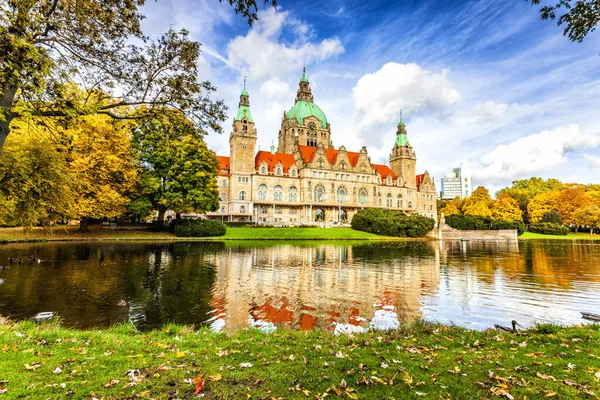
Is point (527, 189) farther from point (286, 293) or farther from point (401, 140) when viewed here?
point (286, 293)

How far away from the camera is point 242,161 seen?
6438 cm

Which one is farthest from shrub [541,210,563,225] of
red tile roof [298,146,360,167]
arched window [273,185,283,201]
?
arched window [273,185,283,201]

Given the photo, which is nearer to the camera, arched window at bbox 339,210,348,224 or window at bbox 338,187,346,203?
window at bbox 338,187,346,203

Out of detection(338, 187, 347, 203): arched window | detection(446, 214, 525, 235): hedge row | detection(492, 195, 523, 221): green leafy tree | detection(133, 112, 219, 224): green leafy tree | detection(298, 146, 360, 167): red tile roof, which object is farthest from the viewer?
detection(492, 195, 523, 221): green leafy tree

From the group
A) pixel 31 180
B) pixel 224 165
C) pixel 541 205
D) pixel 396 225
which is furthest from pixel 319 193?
pixel 31 180

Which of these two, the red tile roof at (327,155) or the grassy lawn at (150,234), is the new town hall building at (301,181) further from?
the grassy lawn at (150,234)

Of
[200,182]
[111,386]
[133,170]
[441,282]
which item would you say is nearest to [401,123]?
[200,182]

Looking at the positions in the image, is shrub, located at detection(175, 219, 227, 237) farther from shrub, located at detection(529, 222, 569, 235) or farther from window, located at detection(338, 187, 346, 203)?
shrub, located at detection(529, 222, 569, 235)

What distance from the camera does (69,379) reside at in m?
4.38

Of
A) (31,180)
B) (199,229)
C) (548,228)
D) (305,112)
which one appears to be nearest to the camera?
(31,180)

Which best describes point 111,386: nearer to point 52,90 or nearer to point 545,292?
point 52,90

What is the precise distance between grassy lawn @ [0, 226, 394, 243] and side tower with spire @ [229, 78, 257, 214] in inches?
695

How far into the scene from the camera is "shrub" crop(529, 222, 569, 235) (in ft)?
216

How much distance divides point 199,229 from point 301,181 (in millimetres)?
30989
